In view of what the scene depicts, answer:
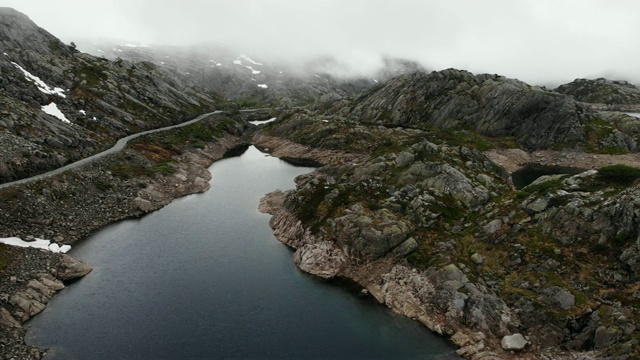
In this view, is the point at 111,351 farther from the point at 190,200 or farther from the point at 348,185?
the point at 190,200

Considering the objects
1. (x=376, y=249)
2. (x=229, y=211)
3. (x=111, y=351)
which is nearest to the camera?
(x=111, y=351)

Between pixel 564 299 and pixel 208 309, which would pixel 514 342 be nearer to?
pixel 564 299

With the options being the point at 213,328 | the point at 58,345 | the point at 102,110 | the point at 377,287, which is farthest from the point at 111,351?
the point at 102,110

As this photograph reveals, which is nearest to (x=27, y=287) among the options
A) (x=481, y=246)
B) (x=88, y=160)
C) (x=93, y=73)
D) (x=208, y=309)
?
(x=208, y=309)

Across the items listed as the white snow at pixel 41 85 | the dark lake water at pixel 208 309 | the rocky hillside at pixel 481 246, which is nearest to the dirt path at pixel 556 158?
the rocky hillside at pixel 481 246

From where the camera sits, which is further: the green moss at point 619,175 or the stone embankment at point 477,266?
the green moss at point 619,175

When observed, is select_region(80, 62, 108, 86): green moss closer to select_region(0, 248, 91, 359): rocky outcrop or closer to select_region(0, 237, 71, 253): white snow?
select_region(0, 237, 71, 253): white snow

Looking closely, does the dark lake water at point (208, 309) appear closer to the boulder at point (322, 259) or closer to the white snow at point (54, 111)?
the boulder at point (322, 259)

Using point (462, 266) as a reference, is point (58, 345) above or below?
below
